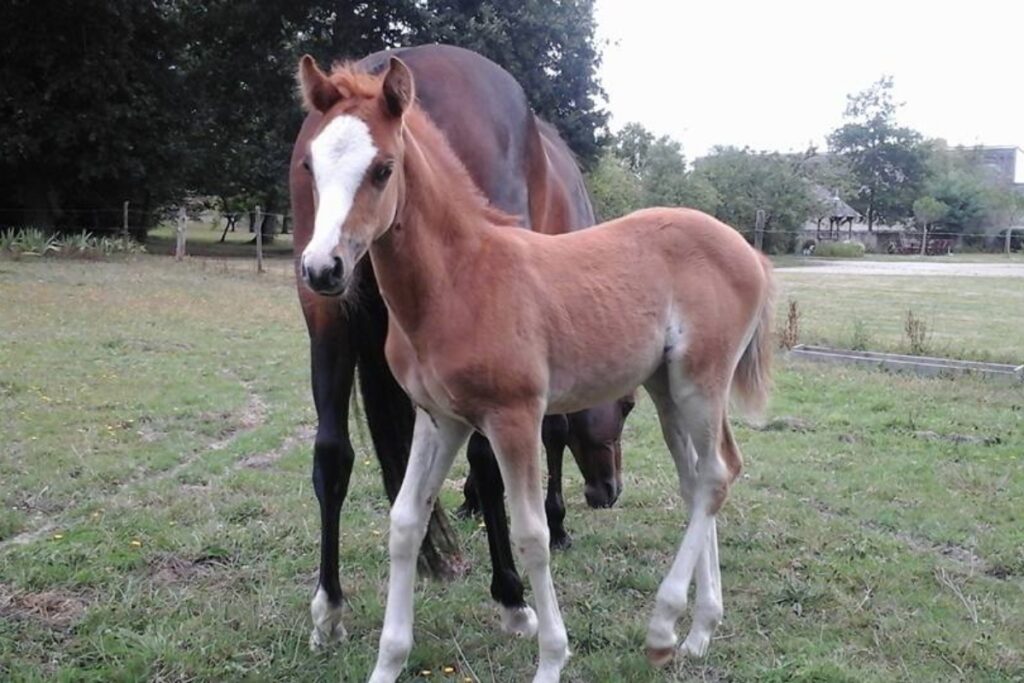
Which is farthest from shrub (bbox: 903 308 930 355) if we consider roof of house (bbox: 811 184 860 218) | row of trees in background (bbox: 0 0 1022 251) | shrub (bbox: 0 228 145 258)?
roof of house (bbox: 811 184 860 218)

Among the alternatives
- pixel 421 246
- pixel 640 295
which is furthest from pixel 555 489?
pixel 421 246

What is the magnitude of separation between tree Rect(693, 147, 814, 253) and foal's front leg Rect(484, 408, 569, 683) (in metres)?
27.3

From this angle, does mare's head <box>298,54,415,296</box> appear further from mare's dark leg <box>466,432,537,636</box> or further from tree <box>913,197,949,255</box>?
tree <box>913,197,949,255</box>

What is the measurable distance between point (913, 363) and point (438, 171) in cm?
726

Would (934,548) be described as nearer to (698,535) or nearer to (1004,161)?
(698,535)

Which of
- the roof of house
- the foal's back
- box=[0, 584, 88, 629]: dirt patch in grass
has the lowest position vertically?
box=[0, 584, 88, 629]: dirt patch in grass

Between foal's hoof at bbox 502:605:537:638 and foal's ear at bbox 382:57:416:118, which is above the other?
foal's ear at bbox 382:57:416:118

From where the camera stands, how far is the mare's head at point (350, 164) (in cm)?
215

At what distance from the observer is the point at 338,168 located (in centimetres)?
224

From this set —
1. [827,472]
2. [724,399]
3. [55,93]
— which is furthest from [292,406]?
[55,93]

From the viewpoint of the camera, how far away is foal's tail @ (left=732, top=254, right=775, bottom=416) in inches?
135

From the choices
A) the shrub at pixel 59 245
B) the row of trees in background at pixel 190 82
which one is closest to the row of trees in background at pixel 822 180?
the row of trees in background at pixel 190 82

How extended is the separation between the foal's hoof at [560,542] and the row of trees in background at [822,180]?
232 inches

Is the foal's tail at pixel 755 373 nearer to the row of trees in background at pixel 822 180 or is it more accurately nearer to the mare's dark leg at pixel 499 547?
the mare's dark leg at pixel 499 547
